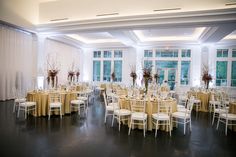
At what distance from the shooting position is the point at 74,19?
29.1ft

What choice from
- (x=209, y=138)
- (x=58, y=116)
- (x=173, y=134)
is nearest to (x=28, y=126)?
(x=58, y=116)

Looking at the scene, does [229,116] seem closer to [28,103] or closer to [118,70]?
[28,103]

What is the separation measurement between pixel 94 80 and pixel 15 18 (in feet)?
28.7

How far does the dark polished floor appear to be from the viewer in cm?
361

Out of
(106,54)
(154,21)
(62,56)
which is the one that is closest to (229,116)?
(154,21)

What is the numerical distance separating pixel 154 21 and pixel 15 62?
761 cm

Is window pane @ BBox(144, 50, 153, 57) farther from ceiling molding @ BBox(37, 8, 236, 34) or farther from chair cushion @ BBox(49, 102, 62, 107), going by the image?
chair cushion @ BBox(49, 102, 62, 107)

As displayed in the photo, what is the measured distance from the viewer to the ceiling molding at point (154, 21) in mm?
6676

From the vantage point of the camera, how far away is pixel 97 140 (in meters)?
4.25

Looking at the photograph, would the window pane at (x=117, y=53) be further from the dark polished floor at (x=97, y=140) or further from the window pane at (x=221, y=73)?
the dark polished floor at (x=97, y=140)

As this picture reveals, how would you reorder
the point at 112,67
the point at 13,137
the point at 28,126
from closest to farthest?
the point at 13,137
the point at 28,126
the point at 112,67

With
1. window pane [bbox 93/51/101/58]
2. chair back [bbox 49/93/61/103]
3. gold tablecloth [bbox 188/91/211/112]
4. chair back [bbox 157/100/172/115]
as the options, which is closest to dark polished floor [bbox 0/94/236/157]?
chair back [bbox 157/100/172/115]

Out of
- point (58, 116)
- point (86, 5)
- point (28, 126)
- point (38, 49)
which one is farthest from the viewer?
point (38, 49)

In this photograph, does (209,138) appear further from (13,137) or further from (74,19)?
(74,19)
